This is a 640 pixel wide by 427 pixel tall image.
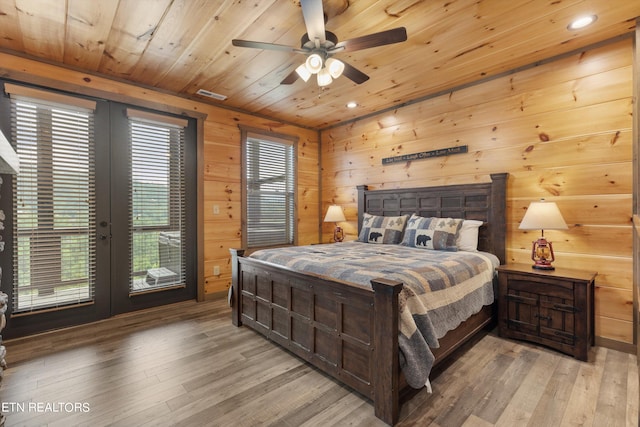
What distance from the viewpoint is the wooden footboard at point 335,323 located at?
1631 mm

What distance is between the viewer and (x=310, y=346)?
7.13ft

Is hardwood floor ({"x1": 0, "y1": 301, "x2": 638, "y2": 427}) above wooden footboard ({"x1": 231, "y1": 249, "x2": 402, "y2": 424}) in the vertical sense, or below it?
below

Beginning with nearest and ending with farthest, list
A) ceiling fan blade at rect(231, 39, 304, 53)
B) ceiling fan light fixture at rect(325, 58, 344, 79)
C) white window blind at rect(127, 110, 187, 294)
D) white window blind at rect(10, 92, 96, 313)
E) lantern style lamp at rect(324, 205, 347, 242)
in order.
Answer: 1. ceiling fan blade at rect(231, 39, 304, 53)
2. ceiling fan light fixture at rect(325, 58, 344, 79)
3. white window blind at rect(10, 92, 96, 313)
4. white window blind at rect(127, 110, 187, 294)
5. lantern style lamp at rect(324, 205, 347, 242)

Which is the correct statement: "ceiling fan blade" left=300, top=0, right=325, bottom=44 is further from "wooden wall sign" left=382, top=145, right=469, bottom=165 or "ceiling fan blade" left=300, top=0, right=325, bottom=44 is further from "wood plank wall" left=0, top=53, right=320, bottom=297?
"wood plank wall" left=0, top=53, right=320, bottom=297

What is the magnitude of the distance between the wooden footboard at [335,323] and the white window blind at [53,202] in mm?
1701

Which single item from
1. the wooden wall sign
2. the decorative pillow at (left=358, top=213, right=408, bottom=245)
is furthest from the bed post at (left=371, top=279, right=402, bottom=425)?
the wooden wall sign

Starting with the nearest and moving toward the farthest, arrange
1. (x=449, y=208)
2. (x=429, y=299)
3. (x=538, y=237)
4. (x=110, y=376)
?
(x=429, y=299)
(x=110, y=376)
(x=538, y=237)
(x=449, y=208)

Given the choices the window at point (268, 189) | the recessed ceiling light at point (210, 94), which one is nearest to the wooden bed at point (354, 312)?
the window at point (268, 189)

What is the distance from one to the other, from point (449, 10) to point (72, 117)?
3524 mm

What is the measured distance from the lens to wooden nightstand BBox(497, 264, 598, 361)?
225 centimetres

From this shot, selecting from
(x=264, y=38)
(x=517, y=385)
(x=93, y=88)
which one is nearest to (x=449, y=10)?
(x=264, y=38)

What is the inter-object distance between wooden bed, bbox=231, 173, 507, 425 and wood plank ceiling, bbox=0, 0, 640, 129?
125cm

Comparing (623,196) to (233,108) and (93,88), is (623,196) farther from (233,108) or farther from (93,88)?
(93,88)

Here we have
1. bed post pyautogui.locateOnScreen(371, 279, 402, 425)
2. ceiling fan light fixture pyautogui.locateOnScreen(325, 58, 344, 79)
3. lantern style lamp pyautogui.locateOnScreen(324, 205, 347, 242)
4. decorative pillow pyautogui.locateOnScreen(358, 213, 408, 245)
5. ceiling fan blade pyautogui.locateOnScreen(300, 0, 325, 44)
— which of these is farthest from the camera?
lantern style lamp pyautogui.locateOnScreen(324, 205, 347, 242)
